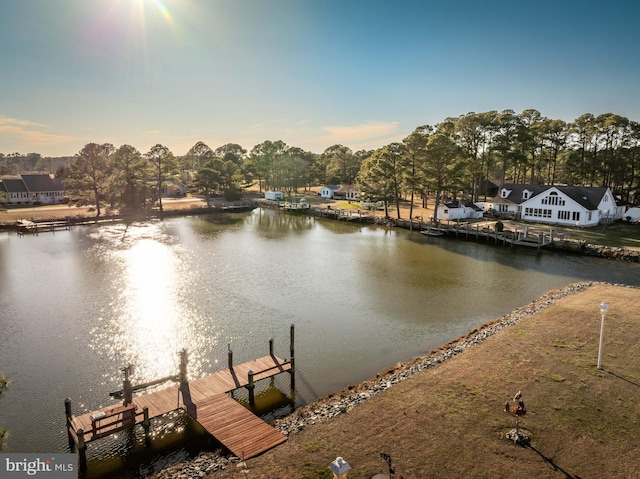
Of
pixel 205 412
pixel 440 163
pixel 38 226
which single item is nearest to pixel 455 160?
pixel 440 163

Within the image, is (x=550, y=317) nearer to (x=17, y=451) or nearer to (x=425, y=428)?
(x=425, y=428)

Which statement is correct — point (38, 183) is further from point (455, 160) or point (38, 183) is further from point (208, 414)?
point (208, 414)

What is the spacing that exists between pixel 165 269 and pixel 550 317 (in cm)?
2623

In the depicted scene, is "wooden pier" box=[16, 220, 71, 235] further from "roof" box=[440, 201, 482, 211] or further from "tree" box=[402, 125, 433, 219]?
"roof" box=[440, 201, 482, 211]

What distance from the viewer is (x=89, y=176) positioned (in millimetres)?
59062

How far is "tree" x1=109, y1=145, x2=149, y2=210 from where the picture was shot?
59375mm

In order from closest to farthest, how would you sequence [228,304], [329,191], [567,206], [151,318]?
[151,318] → [228,304] → [567,206] → [329,191]

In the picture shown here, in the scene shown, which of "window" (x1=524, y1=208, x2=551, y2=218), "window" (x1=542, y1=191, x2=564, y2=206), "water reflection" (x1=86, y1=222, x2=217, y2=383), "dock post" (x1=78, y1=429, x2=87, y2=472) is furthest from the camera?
"window" (x1=524, y1=208, x2=551, y2=218)

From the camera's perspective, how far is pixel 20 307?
23547mm

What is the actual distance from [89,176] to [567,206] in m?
63.1

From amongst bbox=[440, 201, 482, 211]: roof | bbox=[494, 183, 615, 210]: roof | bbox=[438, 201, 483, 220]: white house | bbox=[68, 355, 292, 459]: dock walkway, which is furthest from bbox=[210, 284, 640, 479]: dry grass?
bbox=[440, 201, 482, 211]: roof

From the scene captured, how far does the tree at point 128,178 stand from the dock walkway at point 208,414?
52398 millimetres

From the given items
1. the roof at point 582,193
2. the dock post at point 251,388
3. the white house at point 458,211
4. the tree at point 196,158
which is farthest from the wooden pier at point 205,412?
the tree at point 196,158

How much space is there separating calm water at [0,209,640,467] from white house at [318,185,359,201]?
3659cm
